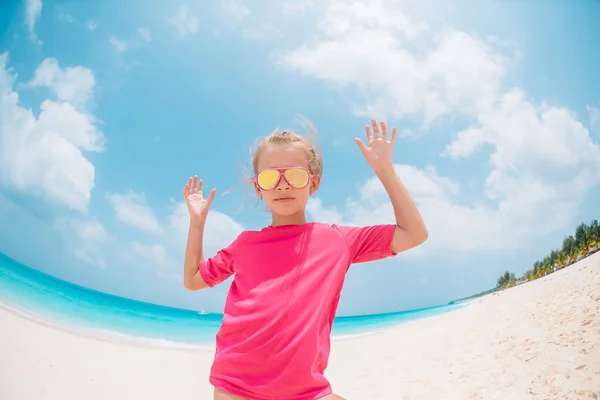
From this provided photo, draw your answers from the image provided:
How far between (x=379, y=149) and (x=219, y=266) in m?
0.85

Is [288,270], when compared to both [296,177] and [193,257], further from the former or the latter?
[193,257]

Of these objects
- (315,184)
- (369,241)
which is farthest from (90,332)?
(369,241)

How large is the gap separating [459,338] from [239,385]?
6.79m

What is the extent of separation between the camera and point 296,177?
1.78 metres

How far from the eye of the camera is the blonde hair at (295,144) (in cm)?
190

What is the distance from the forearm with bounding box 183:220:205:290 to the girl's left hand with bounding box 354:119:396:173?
2.88 feet

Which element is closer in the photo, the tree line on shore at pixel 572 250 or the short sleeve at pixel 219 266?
the short sleeve at pixel 219 266

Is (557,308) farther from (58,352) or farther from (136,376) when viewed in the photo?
(58,352)

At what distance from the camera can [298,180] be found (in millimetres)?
1779

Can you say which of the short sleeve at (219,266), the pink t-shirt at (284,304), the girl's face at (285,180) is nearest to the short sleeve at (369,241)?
the pink t-shirt at (284,304)

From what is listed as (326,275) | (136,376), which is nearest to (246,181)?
(326,275)

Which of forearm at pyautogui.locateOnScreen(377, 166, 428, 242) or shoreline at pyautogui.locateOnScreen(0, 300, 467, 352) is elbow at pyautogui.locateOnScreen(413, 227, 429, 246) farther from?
shoreline at pyautogui.locateOnScreen(0, 300, 467, 352)

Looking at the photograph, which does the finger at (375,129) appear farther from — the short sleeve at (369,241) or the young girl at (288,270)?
the short sleeve at (369,241)

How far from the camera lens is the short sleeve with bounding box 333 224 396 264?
5.51 feet
